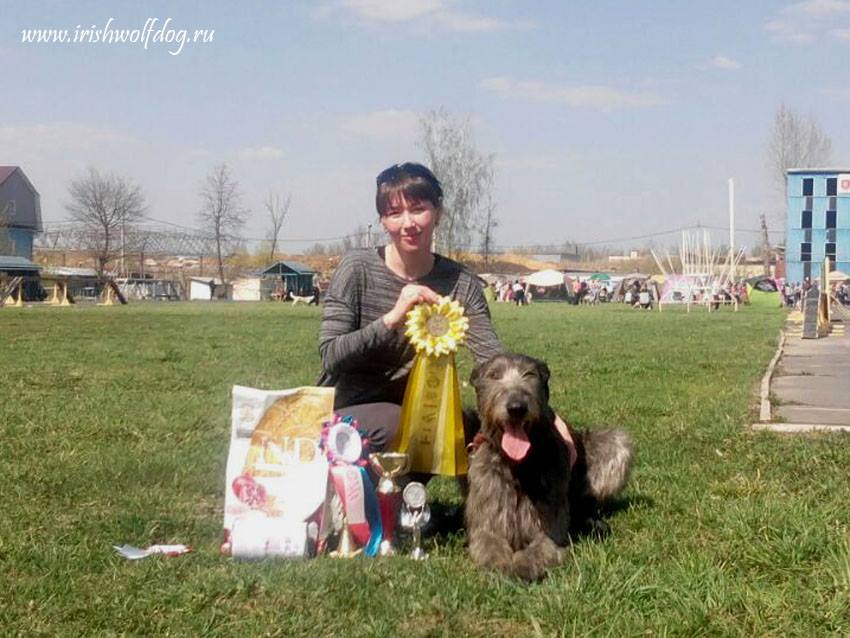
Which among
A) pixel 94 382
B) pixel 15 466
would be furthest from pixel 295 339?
pixel 15 466

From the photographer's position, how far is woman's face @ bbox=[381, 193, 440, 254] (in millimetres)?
→ 4930

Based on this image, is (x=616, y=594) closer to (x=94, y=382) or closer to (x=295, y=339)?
(x=94, y=382)

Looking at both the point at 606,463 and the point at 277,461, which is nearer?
the point at 277,461

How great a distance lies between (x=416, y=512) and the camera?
459cm

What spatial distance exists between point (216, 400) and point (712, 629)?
7.40 meters

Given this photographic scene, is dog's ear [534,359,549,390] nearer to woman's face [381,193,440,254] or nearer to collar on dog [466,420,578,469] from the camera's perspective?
collar on dog [466,420,578,469]

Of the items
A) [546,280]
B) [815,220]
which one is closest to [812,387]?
[546,280]

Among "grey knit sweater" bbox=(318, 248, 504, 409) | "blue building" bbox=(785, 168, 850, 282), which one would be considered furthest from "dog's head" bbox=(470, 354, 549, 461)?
"blue building" bbox=(785, 168, 850, 282)

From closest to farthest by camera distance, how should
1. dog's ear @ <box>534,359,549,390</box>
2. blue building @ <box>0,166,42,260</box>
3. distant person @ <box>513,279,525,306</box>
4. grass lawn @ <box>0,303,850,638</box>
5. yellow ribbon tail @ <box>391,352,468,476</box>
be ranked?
grass lawn @ <box>0,303,850,638</box> → dog's ear @ <box>534,359,549,390</box> → yellow ribbon tail @ <box>391,352,468,476</box> → distant person @ <box>513,279,525,306</box> → blue building @ <box>0,166,42,260</box>

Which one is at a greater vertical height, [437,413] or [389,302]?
[389,302]

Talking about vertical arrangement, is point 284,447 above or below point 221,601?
above

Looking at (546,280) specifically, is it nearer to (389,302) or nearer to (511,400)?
(389,302)

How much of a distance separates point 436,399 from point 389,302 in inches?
23.9

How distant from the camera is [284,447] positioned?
4660mm
